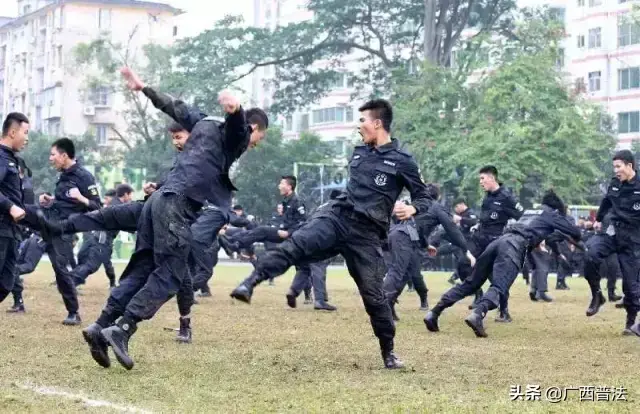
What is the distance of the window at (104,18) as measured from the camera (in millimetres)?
89125

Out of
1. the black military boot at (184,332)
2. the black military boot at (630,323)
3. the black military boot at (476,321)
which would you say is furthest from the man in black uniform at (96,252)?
the black military boot at (630,323)

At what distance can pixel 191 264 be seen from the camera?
17.8m

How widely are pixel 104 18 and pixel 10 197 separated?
263ft

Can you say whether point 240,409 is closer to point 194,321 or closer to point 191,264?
point 194,321

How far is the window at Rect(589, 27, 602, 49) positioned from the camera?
67938 mm

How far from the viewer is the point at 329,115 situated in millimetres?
83438

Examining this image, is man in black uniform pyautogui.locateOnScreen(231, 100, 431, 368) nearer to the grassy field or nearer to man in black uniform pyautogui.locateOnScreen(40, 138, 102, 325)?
the grassy field

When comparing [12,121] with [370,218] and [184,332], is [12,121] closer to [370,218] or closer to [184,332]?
[184,332]

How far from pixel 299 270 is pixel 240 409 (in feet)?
36.9

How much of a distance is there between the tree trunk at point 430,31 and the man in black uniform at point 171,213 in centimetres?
3869

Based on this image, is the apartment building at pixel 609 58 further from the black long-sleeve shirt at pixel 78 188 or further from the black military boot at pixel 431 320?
the black military boot at pixel 431 320

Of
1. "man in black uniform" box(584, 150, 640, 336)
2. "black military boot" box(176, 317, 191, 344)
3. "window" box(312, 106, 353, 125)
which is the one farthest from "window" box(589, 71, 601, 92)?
"black military boot" box(176, 317, 191, 344)

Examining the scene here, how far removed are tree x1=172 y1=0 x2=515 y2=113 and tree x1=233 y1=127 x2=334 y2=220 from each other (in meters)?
5.27

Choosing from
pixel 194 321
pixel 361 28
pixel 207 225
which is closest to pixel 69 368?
pixel 194 321
